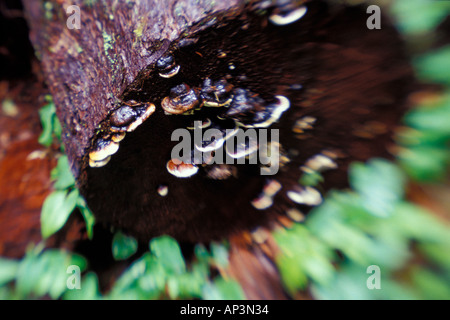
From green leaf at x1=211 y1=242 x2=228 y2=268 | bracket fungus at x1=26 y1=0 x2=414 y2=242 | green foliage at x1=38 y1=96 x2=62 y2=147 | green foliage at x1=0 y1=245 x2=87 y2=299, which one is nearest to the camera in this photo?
bracket fungus at x1=26 y1=0 x2=414 y2=242

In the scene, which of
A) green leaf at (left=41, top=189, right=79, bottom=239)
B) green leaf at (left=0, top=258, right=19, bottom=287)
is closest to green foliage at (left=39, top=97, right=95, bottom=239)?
green leaf at (left=41, top=189, right=79, bottom=239)

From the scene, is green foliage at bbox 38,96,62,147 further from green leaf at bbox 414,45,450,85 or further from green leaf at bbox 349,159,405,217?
green leaf at bbox 414,45,450,85

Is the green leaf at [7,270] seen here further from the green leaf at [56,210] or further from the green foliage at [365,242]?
the green foliage at [365,242]

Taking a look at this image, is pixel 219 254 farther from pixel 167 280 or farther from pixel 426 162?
pixel 426 162

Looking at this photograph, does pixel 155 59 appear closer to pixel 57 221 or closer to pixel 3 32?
pixel 57 221

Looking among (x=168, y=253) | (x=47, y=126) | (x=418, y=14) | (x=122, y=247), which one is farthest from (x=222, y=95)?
(x=47, y=126)

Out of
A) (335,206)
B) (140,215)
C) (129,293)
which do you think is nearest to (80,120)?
(140,215)

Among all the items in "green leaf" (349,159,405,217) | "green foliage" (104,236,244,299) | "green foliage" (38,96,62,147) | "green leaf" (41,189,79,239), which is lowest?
"green foliage" (104,236,244,299)
